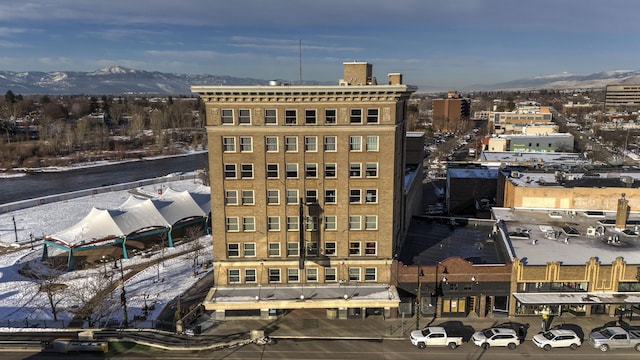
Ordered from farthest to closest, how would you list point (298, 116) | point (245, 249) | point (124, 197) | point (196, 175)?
1. point (196, 175)
2. point (124, 197)
3. point (245, 249)
4. point (298, 116)

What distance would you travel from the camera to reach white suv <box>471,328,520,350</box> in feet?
129

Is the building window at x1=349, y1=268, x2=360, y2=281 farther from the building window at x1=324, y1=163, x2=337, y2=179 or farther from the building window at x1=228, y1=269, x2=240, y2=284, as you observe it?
the building window at x1=228, y1=269, x2=240, y2=284

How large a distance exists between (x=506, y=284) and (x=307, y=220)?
18865mm

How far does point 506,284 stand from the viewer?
43.6 metres

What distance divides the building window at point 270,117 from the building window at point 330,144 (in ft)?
15.4

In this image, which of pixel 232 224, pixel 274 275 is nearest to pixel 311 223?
pixel 274 275

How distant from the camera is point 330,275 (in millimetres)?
45656

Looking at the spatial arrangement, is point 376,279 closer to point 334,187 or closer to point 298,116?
point 334,187

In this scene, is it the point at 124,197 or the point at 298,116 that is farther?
the point at 124,197

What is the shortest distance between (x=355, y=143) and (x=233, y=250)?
15033 mm

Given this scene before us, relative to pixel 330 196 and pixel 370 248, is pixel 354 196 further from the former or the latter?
pixel 370 248

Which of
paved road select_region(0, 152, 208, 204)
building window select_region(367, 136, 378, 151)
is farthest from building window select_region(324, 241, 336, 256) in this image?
paved road select_region(0, 152, 208, 204)

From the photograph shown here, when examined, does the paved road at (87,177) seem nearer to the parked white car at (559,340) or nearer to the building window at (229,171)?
the building window at (229,171)

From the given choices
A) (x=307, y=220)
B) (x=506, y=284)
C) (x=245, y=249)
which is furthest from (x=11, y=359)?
(x=506, y=284)
